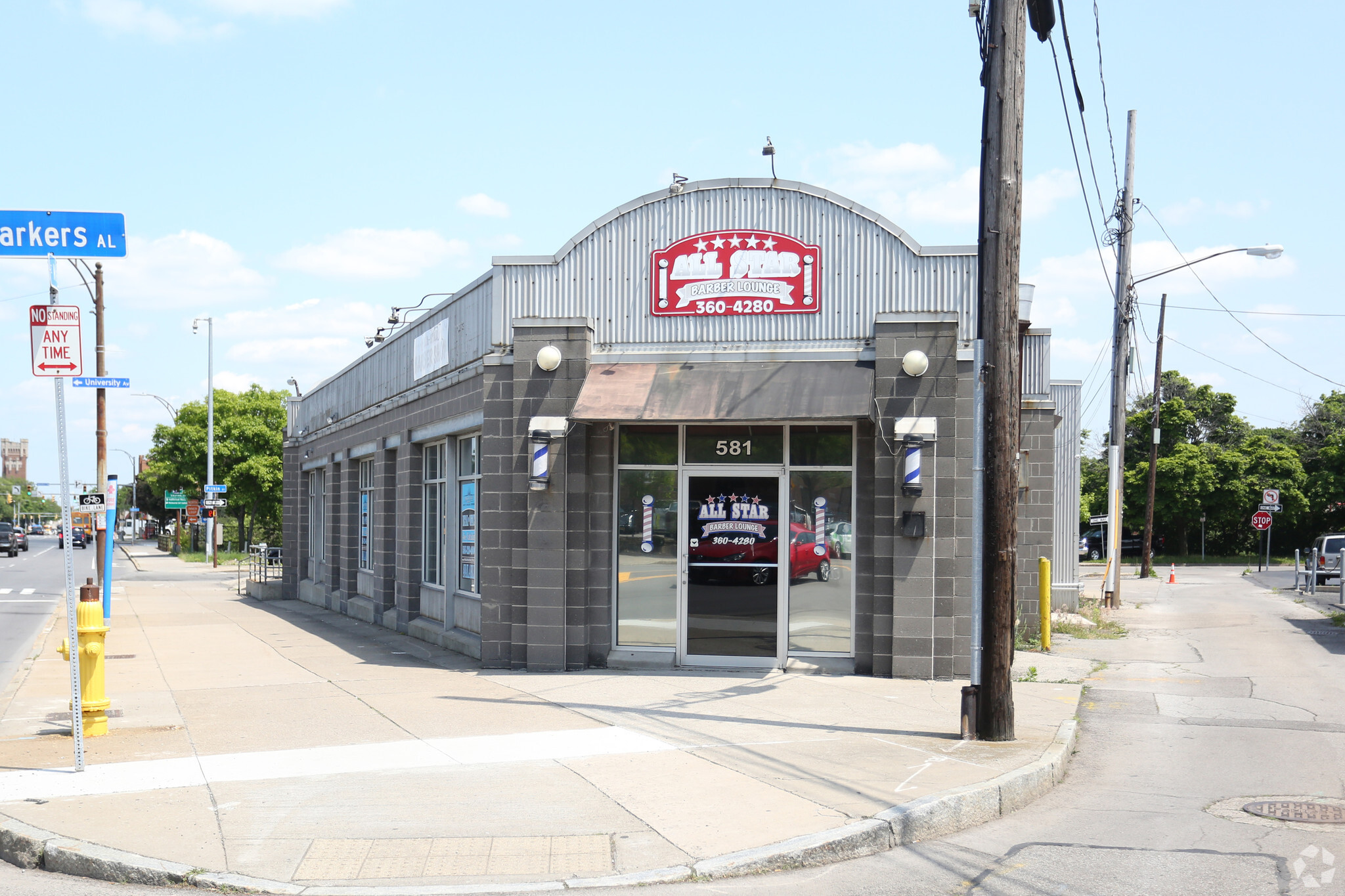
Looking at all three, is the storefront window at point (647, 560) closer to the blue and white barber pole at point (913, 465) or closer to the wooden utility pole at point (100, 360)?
the blue and white barber pole at point (913, 465)

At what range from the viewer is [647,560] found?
41.2ft

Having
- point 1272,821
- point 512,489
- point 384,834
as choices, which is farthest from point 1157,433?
point 384,834

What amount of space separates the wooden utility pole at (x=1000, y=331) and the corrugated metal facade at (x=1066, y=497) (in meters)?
12.9

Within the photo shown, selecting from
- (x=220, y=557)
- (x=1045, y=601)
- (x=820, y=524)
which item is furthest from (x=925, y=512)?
(x=220, y=557)

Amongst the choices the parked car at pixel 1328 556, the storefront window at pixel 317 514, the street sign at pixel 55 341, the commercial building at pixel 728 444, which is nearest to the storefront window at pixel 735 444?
the commercial building at pixel 728 444

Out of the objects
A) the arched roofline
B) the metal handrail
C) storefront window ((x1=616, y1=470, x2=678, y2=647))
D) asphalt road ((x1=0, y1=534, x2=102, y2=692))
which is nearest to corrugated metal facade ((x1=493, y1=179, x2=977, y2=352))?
the arched roofline

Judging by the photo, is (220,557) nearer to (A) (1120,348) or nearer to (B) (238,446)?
(B) (238,446)

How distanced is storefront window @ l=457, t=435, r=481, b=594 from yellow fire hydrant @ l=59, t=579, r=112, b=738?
221 inches

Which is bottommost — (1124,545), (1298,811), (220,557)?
(220,557)

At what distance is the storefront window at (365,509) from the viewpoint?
1981 cm

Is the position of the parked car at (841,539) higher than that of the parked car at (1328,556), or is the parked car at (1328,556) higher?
the parked car at (841,539)

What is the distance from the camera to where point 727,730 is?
9.11 m

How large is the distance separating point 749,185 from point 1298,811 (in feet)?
26.3

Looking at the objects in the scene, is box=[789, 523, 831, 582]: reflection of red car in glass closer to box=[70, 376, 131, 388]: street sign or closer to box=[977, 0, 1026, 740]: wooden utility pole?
box=[977, 0, 1026, 740]: wooden utility pole
